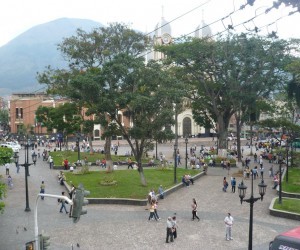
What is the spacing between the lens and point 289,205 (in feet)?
Answer: 74.4

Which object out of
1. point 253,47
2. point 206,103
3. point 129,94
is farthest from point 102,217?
point 206,103

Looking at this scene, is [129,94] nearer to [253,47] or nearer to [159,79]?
[159,79]

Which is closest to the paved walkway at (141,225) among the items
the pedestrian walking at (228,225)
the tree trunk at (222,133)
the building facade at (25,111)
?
the pedestrian walking at (228,225)

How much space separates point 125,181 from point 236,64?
18044 mm

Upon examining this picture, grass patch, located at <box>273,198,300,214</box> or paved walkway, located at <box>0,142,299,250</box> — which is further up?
grass patch, located at <box>273,198,300,214</box>

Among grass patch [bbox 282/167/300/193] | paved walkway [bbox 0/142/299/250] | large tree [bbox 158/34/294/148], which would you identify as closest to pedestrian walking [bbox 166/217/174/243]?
paved walkway [bbox 0/142/299/250]

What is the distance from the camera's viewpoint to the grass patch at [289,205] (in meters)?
21.8

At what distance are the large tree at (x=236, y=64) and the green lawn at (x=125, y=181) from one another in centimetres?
1059

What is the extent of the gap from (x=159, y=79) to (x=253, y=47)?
16.4 m

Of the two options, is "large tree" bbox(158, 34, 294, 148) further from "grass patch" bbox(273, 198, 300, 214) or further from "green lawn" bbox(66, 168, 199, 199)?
"grass patch" bbox(273, 198, 300, 214)

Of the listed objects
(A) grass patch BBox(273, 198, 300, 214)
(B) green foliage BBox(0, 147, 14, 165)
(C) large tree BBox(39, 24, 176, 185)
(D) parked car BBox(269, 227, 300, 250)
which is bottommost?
(A) grass patch BBox(273, 198, 300, 214)

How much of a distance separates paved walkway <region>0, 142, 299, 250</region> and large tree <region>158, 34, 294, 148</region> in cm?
1536

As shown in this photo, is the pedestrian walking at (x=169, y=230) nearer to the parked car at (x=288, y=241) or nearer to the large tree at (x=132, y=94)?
the parked car at (x=288, y=241)

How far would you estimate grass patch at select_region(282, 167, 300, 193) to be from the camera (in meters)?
27.3
